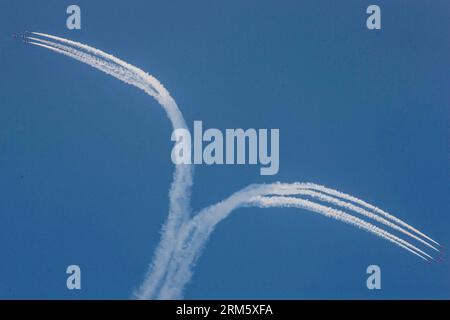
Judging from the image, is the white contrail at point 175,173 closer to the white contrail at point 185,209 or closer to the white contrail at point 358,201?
the white contrail at point 185,209

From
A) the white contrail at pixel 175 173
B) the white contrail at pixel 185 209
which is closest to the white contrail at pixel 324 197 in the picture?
the white contrail at pixel 185 209

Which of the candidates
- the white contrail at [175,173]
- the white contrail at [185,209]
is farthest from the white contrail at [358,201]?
the white contrail at [175,173]

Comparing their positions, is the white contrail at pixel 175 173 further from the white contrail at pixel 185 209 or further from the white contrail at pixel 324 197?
the white contrail at pixel 324 197

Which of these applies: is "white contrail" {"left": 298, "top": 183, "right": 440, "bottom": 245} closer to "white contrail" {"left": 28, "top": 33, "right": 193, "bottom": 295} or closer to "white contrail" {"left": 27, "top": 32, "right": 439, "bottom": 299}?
"white contrail" {"left": 27, "top": 32, "right": 439, "bottom": 299}

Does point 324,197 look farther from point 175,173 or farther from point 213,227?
point 175,173

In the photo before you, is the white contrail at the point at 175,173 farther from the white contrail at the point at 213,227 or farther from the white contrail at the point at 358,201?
the white contrail at the point at 358,201

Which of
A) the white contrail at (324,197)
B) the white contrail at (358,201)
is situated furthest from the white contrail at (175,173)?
the white contrail at (358,201)
